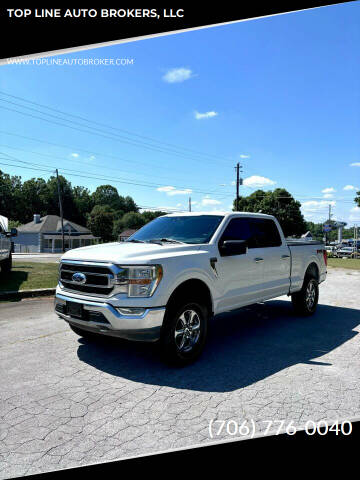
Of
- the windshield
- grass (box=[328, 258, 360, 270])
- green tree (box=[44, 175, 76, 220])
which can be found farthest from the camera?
green tree (box=[44, 175, 76, 220])

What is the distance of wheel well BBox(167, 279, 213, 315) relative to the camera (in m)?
4.23

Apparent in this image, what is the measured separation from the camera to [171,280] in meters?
4.11

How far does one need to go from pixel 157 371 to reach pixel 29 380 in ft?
4.68

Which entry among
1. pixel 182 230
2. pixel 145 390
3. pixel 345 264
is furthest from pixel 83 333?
pixel 345 264

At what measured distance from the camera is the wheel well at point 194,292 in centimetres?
423

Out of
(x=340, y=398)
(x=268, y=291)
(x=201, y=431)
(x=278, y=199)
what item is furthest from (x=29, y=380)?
(x=278, y=199)

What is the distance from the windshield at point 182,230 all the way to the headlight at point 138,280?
3.52 ft

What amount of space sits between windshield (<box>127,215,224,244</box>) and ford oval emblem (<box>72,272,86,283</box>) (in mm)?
1291

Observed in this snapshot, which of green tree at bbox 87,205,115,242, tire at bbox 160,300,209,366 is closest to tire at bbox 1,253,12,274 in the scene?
tire at bbox 160,300,209,366

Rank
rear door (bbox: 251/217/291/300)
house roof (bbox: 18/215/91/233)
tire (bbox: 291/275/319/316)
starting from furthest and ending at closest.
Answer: house roof (bbox: 18/215/91/233)
tire (bbox: 291/275/319/316)
rear door (bbox: 251/217/291/300)

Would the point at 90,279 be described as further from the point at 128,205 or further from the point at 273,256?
the point at 128,205

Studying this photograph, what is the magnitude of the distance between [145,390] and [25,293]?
6448 mm

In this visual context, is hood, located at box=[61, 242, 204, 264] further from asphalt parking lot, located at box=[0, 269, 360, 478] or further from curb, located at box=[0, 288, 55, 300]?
curb, located at box=[0, 288, 55, 300]

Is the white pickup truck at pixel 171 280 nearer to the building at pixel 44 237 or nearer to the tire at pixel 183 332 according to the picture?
the tire at pixel 183 332
